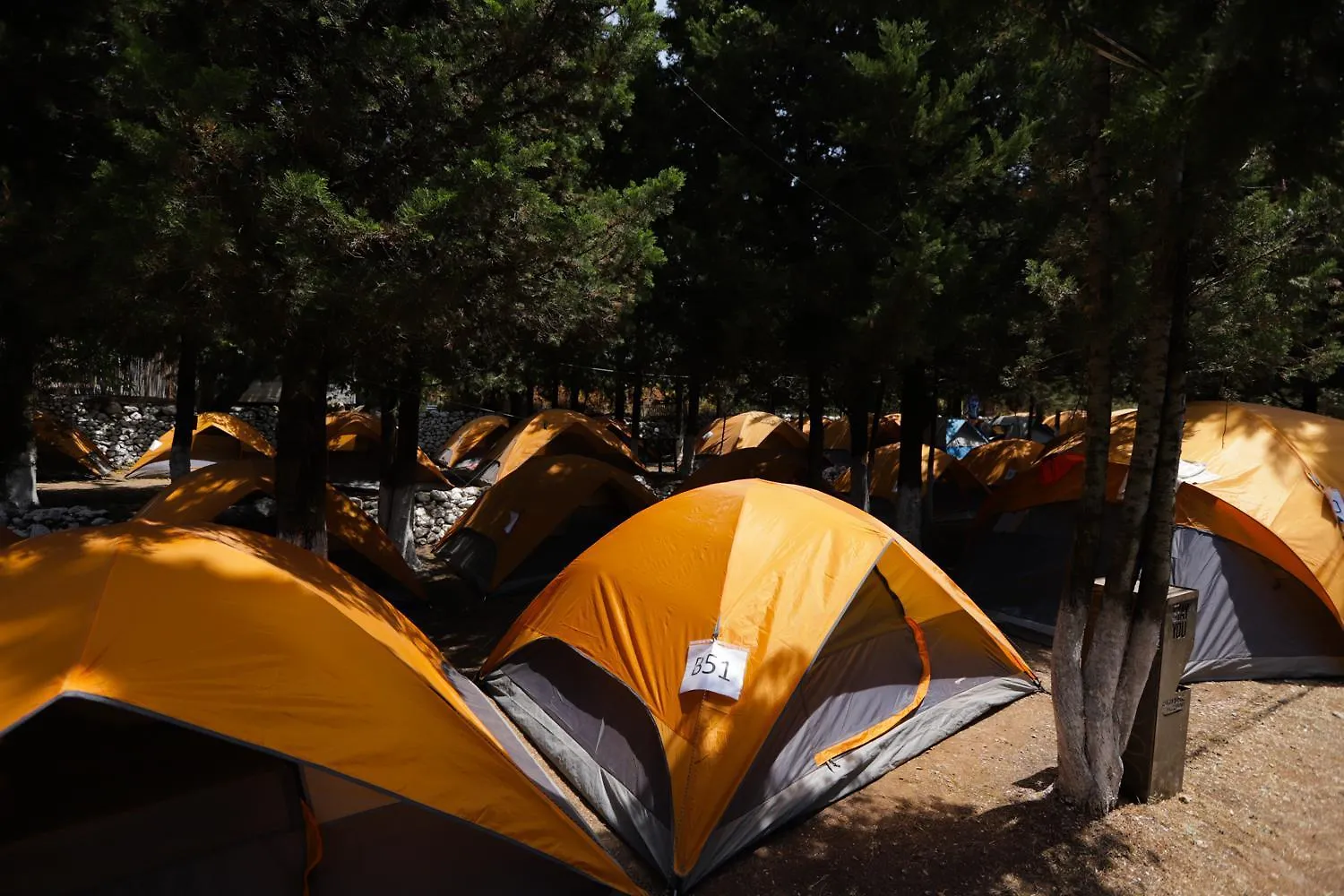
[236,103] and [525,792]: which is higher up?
[236,103]

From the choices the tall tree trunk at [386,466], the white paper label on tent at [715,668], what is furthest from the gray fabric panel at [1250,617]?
the tall tree trunk at [386,466]

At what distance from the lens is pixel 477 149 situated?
506 cm

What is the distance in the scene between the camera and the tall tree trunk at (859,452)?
34.9ft

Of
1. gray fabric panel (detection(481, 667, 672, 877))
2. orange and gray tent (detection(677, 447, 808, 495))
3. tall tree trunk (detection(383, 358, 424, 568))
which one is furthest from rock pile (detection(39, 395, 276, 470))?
gray fabric panel (detection(481, 667, 672, 877))

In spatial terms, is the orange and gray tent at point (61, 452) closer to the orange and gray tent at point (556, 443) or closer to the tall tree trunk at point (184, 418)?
the tall tree trunk at point (184, 418)

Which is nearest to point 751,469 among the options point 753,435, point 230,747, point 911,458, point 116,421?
point 911,458

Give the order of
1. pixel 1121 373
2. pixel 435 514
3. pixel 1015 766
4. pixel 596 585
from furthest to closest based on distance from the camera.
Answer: pixel 435 514, pixel 1121 373, pixel 596 585, pixel 1015 766

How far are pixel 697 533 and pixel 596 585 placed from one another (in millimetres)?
731

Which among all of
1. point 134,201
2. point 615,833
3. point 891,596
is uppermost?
point 134,201

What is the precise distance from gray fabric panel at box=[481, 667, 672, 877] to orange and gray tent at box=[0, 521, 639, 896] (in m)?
0.33

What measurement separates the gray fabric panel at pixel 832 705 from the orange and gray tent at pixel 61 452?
1724cm

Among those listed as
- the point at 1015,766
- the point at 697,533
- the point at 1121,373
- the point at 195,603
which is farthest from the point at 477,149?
the point at 1121,373

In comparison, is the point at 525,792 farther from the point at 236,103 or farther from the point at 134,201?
the point at 236,103

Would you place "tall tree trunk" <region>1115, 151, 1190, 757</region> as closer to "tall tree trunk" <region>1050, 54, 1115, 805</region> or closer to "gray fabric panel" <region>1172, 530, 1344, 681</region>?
"tall tree trunk" <region>1050, 54, 1115, 805</region>
